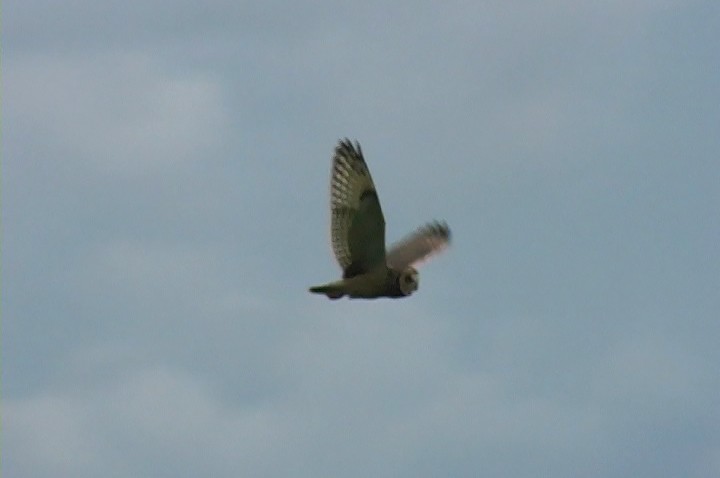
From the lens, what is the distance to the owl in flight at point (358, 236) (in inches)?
971

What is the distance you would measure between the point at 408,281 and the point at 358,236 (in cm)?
138

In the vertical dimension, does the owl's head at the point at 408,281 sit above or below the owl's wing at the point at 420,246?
below

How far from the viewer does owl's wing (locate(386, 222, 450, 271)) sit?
28047 millimetres

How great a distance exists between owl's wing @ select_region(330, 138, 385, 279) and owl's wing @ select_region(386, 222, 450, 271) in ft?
9.05

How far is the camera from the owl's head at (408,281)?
25438mm

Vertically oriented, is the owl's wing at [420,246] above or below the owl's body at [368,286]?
above

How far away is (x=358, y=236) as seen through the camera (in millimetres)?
24656

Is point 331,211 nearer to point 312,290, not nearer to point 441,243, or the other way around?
point 312,290

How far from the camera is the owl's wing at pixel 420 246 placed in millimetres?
28047

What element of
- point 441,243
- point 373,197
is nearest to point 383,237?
point 373,197

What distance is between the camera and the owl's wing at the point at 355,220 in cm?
2464

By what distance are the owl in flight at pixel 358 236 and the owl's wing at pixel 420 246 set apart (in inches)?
89.6

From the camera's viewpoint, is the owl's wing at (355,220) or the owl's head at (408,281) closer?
the owl's wing at (355,220)

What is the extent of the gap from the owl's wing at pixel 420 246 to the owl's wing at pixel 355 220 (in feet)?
9.05
